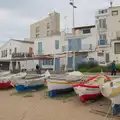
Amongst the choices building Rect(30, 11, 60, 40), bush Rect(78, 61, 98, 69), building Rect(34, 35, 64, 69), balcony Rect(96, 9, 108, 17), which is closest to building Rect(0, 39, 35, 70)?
building Rect(34, 35, 64, 69)

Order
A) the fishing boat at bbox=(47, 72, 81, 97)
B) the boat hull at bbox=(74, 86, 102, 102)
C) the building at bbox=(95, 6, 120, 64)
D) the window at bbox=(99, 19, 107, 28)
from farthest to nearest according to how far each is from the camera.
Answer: the window at bbox=(99, 19, 107, 28) < the building at bbox=(95, 6, 120, 64) < the fishing boat at bbox=(47, 72, 81, 97) < the boat hull at bbox=(74, 86, 102, 102)

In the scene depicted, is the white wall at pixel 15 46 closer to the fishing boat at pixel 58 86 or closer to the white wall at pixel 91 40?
the white wall at pixel 91 40

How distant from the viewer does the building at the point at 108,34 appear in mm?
31641

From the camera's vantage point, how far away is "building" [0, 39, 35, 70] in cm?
4122

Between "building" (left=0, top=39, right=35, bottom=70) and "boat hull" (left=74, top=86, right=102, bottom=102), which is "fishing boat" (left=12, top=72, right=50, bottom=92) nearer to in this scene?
"boat hull" (left=74, top=86, right=102, bottom=102)

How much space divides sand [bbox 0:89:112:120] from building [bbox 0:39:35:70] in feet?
84.3

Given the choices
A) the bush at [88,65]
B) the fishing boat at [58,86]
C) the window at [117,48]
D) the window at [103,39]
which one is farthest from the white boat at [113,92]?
the window at [103,39]

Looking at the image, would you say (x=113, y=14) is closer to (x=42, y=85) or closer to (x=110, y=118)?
(x=42, y=85)

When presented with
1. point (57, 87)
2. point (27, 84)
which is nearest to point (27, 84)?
point (27, 84)

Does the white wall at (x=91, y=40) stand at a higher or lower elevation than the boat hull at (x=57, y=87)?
higher

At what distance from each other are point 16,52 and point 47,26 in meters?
21.3

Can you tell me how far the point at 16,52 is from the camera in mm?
43094

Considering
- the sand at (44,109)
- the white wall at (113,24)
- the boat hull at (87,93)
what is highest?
the white wall at (113,24)

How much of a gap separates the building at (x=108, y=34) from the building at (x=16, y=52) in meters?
15.0
